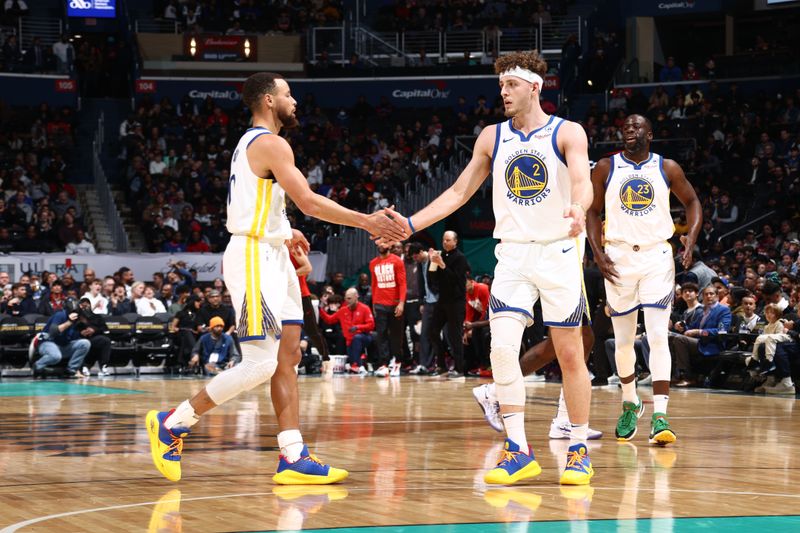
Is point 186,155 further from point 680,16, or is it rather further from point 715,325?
point 715,325

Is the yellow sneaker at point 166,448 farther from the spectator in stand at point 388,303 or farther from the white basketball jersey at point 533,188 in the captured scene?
the spectator in stand at point 388,303

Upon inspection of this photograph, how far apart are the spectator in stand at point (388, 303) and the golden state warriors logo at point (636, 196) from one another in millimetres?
8750

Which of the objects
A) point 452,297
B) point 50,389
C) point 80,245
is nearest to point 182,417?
point 50,389

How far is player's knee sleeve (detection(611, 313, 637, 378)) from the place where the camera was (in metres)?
9.02

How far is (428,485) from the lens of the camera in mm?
6406

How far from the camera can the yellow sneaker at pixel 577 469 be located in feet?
20.9

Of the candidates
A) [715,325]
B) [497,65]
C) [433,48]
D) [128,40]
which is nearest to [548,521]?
[497,65]

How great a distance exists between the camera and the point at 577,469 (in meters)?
6.40

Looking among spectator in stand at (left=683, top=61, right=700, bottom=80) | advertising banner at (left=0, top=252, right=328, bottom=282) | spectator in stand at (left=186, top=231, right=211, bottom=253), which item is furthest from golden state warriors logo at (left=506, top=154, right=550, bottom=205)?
spectator in stand at (left=683, top=61, right=700, bottom=80)

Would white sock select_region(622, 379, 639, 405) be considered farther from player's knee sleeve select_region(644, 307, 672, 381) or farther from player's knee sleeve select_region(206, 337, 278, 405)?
player's knee sleeve select_region(206, 337, 278, 405)

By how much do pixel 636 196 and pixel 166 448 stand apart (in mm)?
4335

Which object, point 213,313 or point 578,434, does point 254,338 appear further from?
point 213,313

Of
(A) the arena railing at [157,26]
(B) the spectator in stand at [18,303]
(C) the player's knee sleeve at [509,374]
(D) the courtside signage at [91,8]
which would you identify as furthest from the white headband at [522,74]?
(D) the courtside signage at [91,8]

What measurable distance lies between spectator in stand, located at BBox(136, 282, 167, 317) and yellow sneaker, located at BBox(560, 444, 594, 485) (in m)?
13.8
